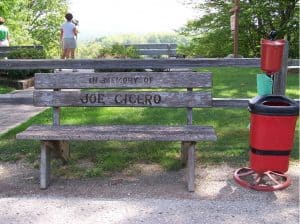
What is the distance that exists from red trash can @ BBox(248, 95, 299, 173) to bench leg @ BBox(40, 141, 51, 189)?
6.50ft

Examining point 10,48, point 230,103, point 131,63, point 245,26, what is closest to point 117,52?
point 10,48

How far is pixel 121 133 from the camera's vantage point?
4941 millimetres

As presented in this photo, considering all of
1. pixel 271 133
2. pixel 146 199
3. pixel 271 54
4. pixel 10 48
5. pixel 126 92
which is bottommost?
pixel 146 199

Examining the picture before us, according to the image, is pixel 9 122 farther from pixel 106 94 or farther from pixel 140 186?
pixel 140 186

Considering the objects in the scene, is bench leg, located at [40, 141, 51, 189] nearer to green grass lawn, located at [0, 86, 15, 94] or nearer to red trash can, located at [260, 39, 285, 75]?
red trash can, located at [260, 39, 285, 75]

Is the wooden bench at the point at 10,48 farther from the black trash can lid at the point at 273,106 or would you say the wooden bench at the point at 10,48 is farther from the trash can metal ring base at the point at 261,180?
the black trash can lid at the point at 273,106

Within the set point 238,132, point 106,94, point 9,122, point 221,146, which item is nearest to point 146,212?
point 106,94

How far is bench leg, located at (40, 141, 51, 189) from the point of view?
4.92 m

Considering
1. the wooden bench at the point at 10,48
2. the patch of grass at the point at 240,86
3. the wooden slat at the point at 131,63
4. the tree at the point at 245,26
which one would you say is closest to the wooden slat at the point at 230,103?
the wooden slat at the point at 131,63

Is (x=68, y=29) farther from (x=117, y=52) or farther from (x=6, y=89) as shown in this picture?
(x=117, y=52)

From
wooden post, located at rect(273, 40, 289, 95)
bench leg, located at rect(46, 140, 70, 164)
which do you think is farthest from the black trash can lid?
bench leg, located at rect(46, 140, 70, 164)

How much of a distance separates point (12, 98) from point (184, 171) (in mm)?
2149

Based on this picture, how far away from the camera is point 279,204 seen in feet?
14.7

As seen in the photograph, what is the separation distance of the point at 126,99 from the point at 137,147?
0.97 meters
